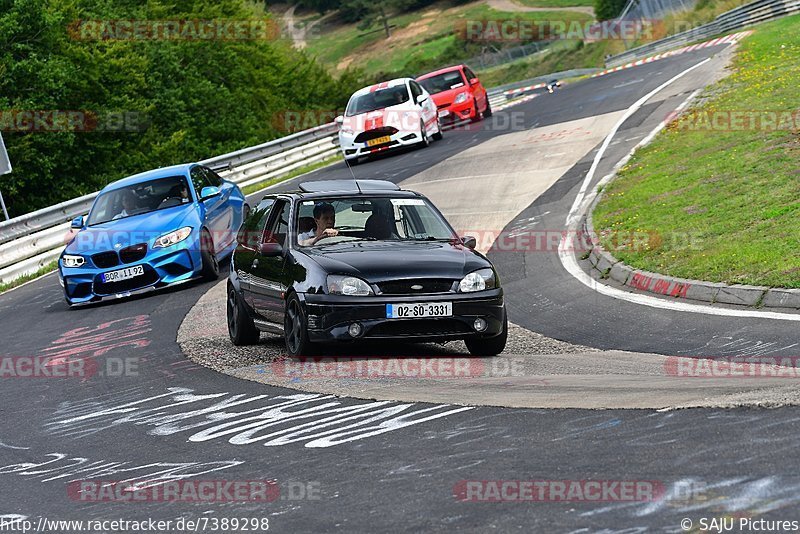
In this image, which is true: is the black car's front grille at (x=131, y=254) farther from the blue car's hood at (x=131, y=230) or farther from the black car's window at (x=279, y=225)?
the black car's window at (x=279, y=225)

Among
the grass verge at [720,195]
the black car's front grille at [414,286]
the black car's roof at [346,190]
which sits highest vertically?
the black car's roof at [346,190]

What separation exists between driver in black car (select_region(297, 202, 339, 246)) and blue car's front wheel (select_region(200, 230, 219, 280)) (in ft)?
19.4

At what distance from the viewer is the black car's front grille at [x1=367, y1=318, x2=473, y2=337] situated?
10.1 meters

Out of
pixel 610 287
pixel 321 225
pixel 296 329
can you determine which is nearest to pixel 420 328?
pixel 296 329

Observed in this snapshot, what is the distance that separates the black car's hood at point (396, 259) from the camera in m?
10.3

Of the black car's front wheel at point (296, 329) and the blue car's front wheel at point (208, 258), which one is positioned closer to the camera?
the black car's front wheel at point (296, 329)

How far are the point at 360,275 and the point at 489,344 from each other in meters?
1.26

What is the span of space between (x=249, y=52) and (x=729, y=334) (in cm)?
4904

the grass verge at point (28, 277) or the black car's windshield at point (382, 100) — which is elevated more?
the black car's windshield at point (382, 100)

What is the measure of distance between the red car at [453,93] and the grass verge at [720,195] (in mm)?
10453

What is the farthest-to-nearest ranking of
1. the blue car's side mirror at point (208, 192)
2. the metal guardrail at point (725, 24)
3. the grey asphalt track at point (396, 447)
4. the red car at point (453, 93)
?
the metal guardrail at point (725, 24) < the red car at point (453, 93) < the blue car's side mirror at point (208, 192) < the grey asphalt track at point (396, 447)

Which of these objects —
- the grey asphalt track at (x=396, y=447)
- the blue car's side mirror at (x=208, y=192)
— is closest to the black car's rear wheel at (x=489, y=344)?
the grey asphalt track at (x=396, y=447)

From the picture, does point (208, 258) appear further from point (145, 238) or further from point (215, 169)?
point (215, 169)

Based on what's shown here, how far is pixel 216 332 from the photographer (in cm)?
1361
